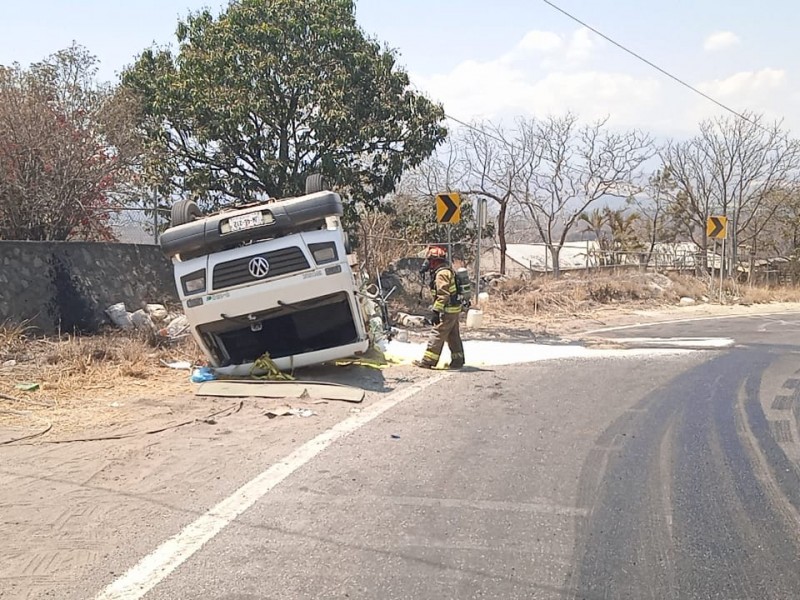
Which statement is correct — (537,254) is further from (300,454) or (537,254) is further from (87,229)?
(300,454)

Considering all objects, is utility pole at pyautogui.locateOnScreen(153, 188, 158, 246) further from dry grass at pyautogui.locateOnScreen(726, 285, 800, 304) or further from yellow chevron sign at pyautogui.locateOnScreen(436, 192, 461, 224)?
dry grass at pyautogui.locateOnScreen(726, 285, 800, 304)

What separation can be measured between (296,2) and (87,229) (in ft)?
19.2

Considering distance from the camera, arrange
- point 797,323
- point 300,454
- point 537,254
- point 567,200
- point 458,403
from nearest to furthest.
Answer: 1. point 300,454
2. point 458,403
3. point 797,323
4. point 567,200
5. point 537,254

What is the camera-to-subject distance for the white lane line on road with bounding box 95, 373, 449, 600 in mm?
3915

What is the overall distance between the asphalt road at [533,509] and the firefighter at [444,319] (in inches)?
71.6

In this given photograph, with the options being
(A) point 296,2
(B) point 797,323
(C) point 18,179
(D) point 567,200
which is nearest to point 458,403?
(C) point 18,179

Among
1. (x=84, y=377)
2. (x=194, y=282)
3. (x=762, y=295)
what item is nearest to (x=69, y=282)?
(x=84, y=377)

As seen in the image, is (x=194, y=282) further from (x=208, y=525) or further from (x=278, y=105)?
(x=278, y=105)

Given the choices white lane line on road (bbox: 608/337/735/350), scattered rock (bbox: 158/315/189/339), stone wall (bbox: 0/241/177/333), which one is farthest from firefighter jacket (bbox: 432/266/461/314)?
stone wall (bbox: 0/241/177/333)

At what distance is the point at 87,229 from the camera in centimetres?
1419

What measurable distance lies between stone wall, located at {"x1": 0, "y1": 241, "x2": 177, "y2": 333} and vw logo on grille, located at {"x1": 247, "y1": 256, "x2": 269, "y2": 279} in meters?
4.15

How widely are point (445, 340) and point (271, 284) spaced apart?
2.81m

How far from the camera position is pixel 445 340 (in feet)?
34.7

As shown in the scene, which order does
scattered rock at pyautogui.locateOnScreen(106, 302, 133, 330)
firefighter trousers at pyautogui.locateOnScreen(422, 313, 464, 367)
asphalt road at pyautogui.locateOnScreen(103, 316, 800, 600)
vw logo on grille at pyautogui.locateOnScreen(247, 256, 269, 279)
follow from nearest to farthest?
1. asphalt road at pyautogui.locateOnScreen(103, 316, 800, 600)
2. vw logo on grille at pyautogui.locateOnScreen(247, 256, 269, 279)
3. firefighter trousers at pyautogui.locateOnScreen(422, 313, 464, 367)
4. scattered rock at pyautogui.locateOnScreen(106, 302, 133, 330)
